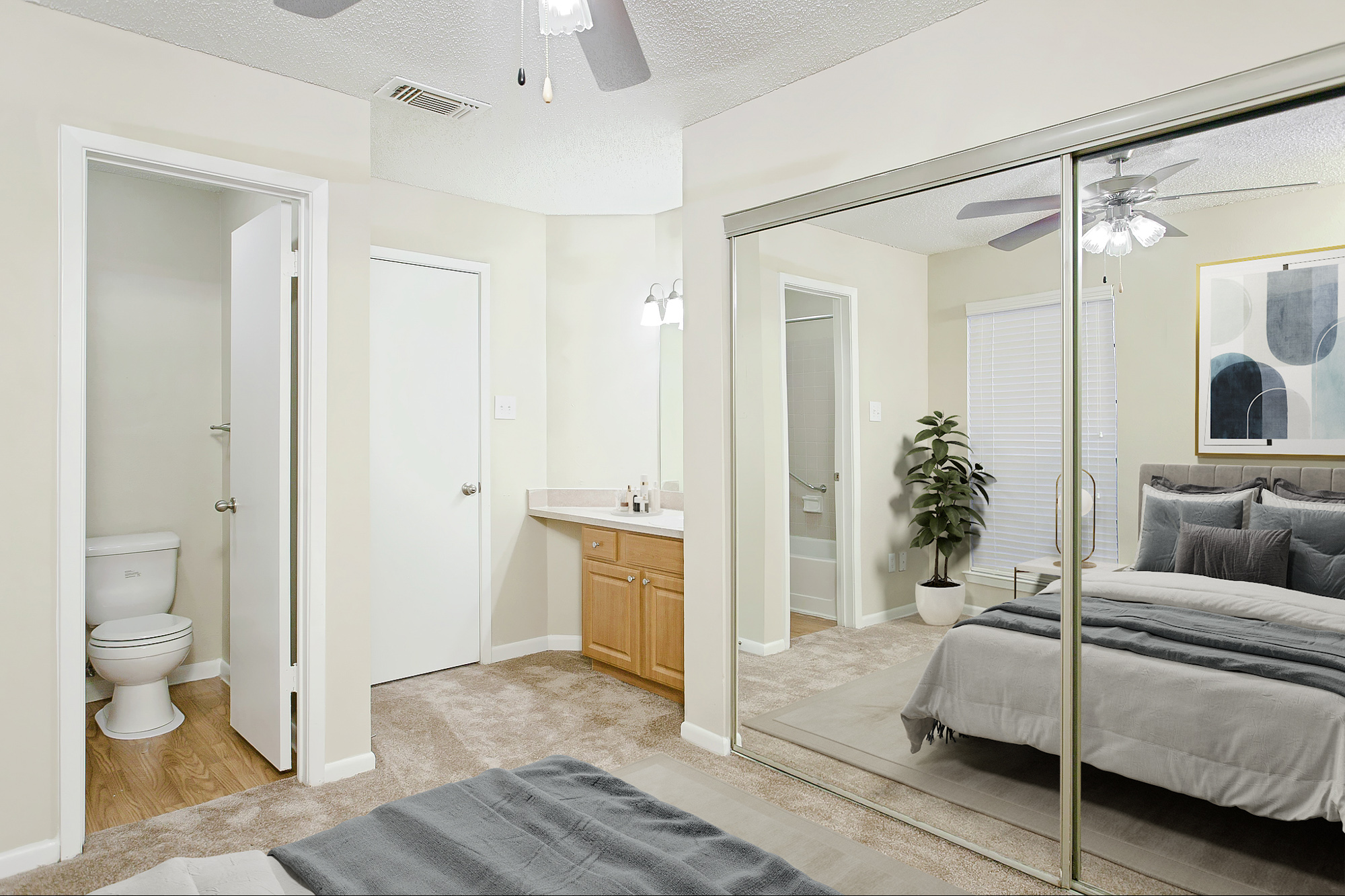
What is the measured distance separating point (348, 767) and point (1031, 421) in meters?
2.66

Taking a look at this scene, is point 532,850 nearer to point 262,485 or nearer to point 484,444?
point 262,485

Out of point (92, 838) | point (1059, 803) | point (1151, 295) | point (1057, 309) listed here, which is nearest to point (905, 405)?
point (1057, 309)

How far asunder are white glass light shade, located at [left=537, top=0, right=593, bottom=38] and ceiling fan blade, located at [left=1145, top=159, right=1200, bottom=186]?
4.80 feet

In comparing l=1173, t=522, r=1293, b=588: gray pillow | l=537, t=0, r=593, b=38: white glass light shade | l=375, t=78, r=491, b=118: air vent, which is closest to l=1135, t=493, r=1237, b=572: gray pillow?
l=1173, t=522, r=1293, b=588: gray pillow

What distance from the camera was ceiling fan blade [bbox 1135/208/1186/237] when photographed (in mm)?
1933


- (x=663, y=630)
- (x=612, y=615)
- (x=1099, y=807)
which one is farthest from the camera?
(x=612, y=615)

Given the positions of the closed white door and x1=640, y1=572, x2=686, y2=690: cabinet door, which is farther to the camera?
the closed white door

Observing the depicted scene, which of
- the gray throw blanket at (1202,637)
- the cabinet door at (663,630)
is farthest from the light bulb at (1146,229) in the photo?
the cabinet door at (663,630)

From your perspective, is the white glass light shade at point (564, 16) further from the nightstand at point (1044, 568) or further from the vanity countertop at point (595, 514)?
the vanity countertop at point (595, 514)

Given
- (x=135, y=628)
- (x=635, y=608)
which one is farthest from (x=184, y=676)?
(x=635, y=608)

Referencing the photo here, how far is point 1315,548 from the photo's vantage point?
5.77ft

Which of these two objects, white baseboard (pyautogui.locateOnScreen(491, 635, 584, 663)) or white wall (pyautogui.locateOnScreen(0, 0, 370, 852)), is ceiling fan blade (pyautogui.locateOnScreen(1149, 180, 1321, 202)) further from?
white baseboard (pyautogui.locateOnScreen(491, 635, 584, 663))

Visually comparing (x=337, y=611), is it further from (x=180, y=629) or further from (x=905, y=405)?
(x=905, y=405)

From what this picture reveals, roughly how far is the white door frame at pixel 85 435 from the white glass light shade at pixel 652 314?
190 cm
